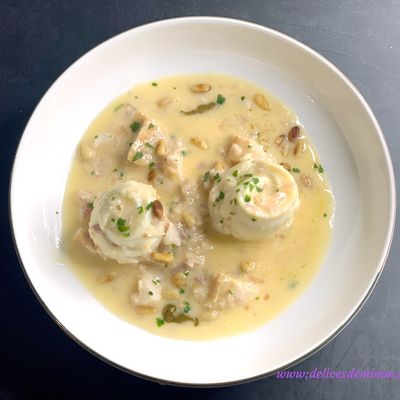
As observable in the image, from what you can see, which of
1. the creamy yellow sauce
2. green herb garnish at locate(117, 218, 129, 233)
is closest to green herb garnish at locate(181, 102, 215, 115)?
the creamy yellow sauce

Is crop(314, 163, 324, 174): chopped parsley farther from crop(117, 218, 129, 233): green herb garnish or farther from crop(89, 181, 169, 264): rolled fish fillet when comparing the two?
crop(117, 218, 129, 233): green herb garnish

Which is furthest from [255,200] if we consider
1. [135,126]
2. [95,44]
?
[95,44]

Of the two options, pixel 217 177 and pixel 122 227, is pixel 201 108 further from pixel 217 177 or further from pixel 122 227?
pixel 122 227

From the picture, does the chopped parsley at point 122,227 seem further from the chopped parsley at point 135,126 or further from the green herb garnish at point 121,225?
the chopped parsley at point 135,126

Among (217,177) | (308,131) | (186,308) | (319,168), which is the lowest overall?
(186,308)

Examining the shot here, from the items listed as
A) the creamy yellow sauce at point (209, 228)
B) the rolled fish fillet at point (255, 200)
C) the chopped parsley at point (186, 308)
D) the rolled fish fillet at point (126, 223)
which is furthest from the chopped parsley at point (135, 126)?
the chopped parsley at point (186, 308)

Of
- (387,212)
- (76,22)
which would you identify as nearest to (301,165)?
(387,212)

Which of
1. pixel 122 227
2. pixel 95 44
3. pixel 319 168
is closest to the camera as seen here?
pixel 122 227
